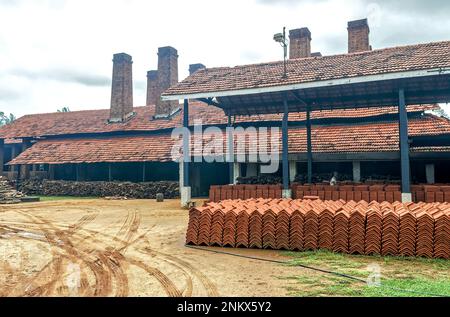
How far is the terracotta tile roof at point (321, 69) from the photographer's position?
11.8 m

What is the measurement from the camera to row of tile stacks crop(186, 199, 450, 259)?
22.9ft

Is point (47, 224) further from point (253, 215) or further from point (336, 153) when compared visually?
point (336, 153)

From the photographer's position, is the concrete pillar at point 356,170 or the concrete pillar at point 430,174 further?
the concrete pillar at point 356,170

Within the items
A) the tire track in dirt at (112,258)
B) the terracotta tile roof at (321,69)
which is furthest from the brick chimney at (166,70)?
the tire track in dirt at (112,258)

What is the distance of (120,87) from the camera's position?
27.7 m

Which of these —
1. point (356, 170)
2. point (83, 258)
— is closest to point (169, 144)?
point (356, 170)

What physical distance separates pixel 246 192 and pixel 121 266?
8.33 meters

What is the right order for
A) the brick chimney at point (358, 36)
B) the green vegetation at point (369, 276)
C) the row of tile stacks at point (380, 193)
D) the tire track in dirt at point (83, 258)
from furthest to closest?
the brick chimney at point (358, 36)
the row of tile stacks at point (380, 193)
the tire track in dirt at point (83, 258)
the green vegetation at point (369, 276)

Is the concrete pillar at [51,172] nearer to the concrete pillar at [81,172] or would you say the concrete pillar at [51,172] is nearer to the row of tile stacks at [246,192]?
the concrete pillar at [81,172]

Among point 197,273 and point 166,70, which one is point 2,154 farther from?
point 197,273

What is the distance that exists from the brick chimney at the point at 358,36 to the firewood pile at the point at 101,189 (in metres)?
15.8

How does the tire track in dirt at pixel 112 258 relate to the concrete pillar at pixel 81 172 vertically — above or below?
below

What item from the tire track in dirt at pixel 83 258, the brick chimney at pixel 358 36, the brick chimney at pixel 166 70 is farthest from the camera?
the brick chimney at pixel 166 70
